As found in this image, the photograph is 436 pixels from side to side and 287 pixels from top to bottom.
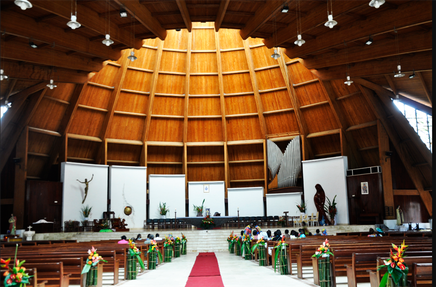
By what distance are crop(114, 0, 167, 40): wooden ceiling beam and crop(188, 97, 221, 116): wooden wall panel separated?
9642 mm

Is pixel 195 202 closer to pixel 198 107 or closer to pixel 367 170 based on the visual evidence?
pixel 198 107

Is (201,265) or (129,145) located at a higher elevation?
(129,145)

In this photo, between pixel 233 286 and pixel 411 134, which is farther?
pixel 411 134

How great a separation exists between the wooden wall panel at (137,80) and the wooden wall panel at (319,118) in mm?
8555

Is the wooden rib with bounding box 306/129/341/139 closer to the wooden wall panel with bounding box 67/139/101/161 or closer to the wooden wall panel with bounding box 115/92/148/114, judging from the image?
the wooden wall panel with bounding box 115/92/148/114

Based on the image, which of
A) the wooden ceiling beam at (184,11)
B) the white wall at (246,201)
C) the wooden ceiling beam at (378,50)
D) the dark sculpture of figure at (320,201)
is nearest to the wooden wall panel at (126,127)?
the white wall at (246,201)

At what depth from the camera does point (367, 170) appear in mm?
18734

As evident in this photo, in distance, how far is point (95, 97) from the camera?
64.8 feet

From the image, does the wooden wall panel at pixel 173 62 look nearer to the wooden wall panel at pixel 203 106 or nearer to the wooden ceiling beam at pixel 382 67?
the wooden wall panel at pixel 203 106

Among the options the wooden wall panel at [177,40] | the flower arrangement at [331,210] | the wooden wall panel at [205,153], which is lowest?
the flower arrangement at [331,210]

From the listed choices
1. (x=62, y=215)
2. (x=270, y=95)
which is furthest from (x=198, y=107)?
(x=62, y=215)

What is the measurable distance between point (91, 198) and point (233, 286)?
1416 cm

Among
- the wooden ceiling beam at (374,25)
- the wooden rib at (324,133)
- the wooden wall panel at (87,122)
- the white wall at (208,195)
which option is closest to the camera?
the wooden ceiling beam at (374,25)

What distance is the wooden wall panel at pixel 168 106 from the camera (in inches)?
854
